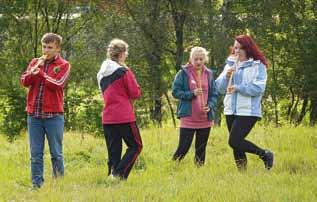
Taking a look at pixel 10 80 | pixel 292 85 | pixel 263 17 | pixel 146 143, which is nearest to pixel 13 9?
pixel 10 80

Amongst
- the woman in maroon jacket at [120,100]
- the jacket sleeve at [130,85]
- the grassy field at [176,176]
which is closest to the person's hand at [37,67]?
the woman in maroon jacket at [120,100]

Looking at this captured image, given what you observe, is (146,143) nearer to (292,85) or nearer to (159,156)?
(159,156)

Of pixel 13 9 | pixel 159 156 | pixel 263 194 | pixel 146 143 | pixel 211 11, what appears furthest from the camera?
pixel 13 9

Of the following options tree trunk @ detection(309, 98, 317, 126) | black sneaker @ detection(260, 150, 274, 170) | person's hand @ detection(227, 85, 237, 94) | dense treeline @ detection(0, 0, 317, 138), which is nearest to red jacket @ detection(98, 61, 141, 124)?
Answer: person's hand @ detection(227, 85, 237, 94)

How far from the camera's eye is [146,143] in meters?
10.5

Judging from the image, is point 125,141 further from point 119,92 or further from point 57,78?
point 57,78

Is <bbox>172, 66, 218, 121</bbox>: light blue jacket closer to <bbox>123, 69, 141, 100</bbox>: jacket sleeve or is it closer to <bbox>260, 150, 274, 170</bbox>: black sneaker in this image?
<bbox>260, 150, 274, 170</bbox>: black sneaker

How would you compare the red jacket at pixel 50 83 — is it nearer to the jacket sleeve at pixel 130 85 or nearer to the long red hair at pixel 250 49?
the jacket sleeve at pixel 130 85

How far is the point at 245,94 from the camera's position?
7398 millimetres

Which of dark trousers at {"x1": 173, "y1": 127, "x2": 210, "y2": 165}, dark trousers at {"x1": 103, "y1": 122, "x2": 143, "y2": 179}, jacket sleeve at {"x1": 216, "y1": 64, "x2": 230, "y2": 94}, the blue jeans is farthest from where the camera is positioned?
dark trousers at {"x1": 173, "y1": 127, "x2": 210, "y2": 165}

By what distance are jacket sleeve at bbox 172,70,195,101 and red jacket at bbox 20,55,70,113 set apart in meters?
1.68

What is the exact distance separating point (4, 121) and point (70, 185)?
1551cm

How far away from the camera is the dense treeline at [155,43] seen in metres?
21.5

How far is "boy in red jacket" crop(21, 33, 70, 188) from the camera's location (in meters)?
6.74
